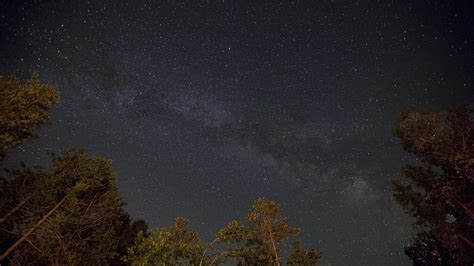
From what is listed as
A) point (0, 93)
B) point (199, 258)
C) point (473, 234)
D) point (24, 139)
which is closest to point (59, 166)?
point (24, 139)

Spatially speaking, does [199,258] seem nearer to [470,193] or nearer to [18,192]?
→ [18,192]

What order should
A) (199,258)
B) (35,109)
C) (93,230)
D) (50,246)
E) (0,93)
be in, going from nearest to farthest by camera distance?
(0,93), (35,109), (50,246), (93,230), (199,258)

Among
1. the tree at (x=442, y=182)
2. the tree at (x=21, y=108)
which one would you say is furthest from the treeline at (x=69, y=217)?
the tree at (x=442, y=182)

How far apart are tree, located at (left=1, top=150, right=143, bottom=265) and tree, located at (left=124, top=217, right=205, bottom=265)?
3.62 m

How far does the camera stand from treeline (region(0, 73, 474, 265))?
21.5m

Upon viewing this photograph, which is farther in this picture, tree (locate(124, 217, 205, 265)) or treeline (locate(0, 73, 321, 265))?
tree (locate(124, 217, 205, 265))

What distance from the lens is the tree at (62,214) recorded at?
22.4m

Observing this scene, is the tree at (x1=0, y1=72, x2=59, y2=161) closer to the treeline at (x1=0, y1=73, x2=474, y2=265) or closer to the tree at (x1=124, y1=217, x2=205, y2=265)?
the treeline at (x1=0, y1=73, x2=474, y2=265)

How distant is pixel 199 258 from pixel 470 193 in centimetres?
2505

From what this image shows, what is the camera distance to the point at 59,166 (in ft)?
83.9

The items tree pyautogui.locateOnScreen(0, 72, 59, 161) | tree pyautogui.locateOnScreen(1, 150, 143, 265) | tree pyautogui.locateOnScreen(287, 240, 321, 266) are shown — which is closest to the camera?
tree pyautogui.locateOnScreen(0, 72, 59, 161)

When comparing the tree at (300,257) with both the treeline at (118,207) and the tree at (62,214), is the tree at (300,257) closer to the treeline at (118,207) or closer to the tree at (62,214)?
the treeline at (118,207)

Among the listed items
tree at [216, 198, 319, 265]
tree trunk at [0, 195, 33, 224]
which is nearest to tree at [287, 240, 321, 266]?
tree at [216, 198, 319, 265]

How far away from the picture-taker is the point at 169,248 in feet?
90.5
